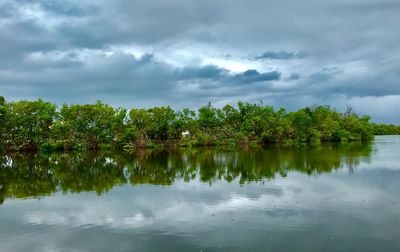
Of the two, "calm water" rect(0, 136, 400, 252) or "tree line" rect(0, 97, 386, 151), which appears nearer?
"calm water" rect(0, 136, 400, 252)

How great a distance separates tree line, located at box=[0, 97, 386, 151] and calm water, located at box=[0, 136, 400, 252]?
32.6m

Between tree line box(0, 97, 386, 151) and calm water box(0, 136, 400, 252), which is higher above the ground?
tree line box(0, 97, 386, 151)

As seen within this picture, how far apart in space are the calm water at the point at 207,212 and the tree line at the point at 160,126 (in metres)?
32.6

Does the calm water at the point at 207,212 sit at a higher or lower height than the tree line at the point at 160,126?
lower

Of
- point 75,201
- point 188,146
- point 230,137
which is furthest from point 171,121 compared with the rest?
point 75,201

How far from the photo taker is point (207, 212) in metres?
13.5

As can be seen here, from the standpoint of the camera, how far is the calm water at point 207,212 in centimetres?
1006

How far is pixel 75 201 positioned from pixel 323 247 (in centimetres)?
1071

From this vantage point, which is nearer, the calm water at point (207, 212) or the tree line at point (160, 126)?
the calm water at point (207, 212)

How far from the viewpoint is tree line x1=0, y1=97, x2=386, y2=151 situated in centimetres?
5381

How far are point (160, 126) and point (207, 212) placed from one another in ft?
168

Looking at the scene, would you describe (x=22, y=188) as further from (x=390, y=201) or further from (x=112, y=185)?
(x=390, y=201)

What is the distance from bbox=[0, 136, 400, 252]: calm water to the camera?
396 inches

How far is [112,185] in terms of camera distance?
20656 millimetres
